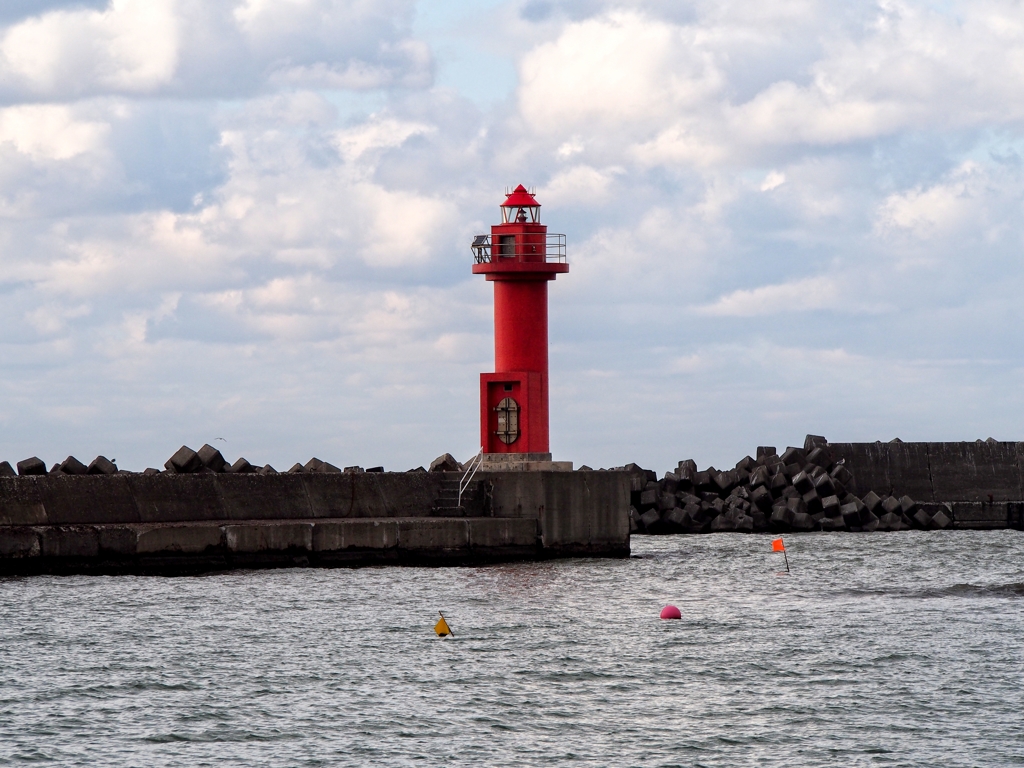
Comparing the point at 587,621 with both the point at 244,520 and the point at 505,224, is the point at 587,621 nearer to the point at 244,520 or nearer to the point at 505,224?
the point at 244,520

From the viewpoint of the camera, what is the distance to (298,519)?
2120 cm

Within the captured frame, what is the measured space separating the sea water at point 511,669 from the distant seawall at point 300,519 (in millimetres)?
371

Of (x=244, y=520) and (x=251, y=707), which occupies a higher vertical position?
(x=244, y=520)

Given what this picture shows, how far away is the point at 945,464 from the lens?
3606 centimetres

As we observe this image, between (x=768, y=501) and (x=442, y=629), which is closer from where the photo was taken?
(x=442, y=629)

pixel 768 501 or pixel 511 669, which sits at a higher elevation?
pixel 768 501

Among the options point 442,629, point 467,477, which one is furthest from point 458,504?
point 442,629

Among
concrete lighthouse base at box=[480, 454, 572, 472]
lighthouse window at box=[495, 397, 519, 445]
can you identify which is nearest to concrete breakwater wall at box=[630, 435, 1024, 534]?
concrete lighthouse base at box=[480, 454, 572, 472]

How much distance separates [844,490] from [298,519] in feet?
53.8

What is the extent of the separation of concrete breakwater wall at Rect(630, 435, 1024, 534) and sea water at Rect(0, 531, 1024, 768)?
9521 millimetres

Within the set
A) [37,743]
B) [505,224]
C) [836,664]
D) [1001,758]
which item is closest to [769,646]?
[836,664]

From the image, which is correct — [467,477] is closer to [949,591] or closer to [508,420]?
[508,420]

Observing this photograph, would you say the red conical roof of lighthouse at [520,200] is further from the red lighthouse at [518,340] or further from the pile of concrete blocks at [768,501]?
the pile of concrete blocks at [768,501]

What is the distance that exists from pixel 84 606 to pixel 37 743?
6757 millimetres
